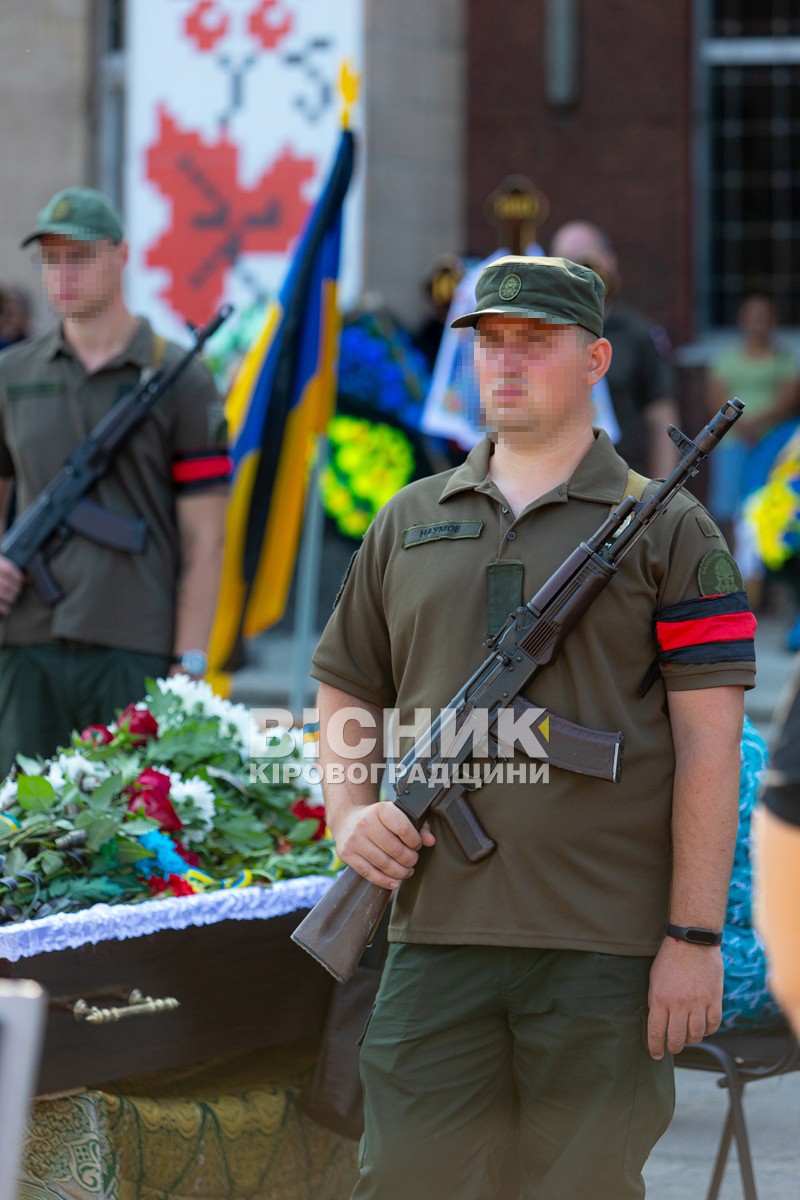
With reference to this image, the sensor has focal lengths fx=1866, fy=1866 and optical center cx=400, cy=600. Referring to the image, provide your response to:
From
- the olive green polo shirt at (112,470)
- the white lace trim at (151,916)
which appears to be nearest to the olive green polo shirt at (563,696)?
the white lace trim at (151,916)

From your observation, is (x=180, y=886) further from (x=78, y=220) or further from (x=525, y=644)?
(x=78, y=220)

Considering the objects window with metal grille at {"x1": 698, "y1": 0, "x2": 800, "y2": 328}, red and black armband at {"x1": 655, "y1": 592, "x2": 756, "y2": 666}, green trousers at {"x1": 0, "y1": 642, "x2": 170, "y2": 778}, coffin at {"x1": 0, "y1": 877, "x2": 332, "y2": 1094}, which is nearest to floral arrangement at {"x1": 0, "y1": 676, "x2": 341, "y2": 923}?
coffin at {"x1": 0, "y1": 877, "x2": 332, "y2": 1094}

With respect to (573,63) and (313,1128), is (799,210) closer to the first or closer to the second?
(573,63)

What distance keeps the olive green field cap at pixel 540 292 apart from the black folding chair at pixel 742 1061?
4.86 feet

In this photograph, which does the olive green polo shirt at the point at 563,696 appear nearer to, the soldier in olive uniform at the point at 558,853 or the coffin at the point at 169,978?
the soldier in olive uniform at the point at 558,853

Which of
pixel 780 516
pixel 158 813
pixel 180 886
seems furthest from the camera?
pixel 780 516

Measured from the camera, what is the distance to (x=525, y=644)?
116 inches

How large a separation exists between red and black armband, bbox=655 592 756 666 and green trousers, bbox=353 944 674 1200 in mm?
492

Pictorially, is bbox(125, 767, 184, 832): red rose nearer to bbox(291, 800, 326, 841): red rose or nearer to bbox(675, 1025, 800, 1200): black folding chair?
bbox(291, 800, 326, 841): red rose

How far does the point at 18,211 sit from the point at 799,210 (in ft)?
16.8

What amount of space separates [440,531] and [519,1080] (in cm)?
89

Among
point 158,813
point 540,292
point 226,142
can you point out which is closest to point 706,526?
point 540,292

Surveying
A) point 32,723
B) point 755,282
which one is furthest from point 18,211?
point 32,723

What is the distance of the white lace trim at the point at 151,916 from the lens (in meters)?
3.46
